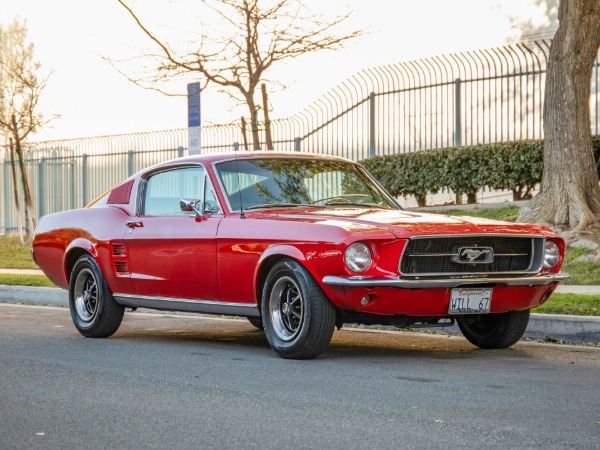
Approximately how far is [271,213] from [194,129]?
25.2ft

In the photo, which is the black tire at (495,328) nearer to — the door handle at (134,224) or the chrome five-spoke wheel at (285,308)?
the chrome five-spoke wheel at (285,308)

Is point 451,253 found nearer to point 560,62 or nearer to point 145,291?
point 145,291

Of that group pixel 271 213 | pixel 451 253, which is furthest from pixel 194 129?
pixel 451 253

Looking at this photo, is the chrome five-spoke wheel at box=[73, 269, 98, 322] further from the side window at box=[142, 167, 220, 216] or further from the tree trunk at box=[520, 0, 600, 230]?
the tree trunk at box=[520, 0, 600, 230]

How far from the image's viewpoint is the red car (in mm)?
8266

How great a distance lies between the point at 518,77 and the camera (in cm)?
1969

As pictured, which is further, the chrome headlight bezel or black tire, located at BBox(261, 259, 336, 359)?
black tire, located at BBox(261, 259, 336, 359)

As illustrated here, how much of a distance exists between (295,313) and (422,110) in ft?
42.3

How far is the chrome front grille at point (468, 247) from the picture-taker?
8273 millimetres

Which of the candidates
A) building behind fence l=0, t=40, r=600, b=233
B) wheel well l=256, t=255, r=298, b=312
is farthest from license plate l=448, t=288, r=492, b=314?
building behind fence l=0, t=40, r=600, b=233

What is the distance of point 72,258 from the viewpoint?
36.4 feet

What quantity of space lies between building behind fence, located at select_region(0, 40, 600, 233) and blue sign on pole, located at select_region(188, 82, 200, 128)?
172 inches

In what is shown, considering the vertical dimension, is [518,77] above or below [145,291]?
above

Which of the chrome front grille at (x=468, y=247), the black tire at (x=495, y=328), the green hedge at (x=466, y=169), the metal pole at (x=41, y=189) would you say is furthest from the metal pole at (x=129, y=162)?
the chrome front grille at (x=468, y=247)
